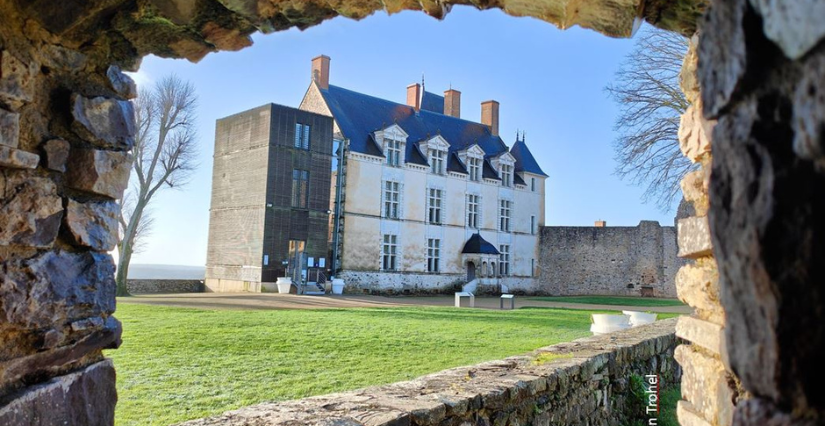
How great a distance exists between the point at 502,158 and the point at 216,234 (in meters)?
16.5

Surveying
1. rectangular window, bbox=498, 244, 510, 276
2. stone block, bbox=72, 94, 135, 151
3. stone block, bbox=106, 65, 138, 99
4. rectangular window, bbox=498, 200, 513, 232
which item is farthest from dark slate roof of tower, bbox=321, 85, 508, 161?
stone block, bbox=72, 94, 135, 151

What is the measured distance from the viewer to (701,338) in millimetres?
2447

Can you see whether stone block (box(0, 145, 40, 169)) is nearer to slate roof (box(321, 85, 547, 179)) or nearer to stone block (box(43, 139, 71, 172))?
stone block (box(43, 139, 71, 172))

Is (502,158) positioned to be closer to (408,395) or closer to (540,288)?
(540,288)

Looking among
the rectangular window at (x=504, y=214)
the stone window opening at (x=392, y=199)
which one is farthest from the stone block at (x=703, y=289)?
the rectangular window at (x=504, y=214)

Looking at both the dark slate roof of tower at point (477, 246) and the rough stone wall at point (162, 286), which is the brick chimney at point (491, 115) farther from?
the rough stone wall at point (162, 286)

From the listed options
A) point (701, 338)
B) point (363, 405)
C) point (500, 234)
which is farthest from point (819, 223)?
point (500, 234)

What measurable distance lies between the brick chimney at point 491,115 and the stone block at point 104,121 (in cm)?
3401

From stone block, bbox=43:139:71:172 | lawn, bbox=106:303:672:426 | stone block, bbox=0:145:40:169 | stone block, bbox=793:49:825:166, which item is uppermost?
stone block, bbox=43:139:71:172

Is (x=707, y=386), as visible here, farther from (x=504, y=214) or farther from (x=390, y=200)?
(x=504, y=214)

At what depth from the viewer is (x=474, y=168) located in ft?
108

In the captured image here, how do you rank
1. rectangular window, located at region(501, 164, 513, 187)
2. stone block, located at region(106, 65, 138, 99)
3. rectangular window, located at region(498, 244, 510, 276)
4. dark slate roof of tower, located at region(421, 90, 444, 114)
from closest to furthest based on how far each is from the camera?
stone block, located at region(106, 65, 138, 99) → rectangular window, located at region(498, 244, 510, 276) → rectangular window, located at region(501, 164, 513, 187) → dark slate roof of tower, located at region(421, 90, 444, 114)

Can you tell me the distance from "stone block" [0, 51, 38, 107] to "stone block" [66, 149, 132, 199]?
1.25ft

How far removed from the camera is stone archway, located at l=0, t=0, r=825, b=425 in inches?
→ 42.2
